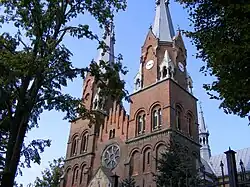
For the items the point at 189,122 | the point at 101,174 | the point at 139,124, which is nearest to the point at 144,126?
the point at 139,124

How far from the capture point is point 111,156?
2641 cm

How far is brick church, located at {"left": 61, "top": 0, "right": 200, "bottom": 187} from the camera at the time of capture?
78.6 feet

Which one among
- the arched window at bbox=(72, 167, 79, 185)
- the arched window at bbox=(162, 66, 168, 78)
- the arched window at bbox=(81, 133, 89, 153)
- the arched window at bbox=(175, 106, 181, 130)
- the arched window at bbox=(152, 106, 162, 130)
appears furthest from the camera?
the arched window at bbox=(81, 133, 89, 153)

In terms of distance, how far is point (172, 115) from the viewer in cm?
2427

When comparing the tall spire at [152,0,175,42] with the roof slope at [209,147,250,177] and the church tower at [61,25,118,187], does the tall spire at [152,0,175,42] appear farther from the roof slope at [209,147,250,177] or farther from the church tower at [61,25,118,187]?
the roof slope at [209,147,250,177]

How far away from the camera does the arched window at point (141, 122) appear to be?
84.4 feet

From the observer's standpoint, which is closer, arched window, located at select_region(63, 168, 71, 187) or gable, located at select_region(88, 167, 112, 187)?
gable, located at select_region(88, 167, 112, 187)

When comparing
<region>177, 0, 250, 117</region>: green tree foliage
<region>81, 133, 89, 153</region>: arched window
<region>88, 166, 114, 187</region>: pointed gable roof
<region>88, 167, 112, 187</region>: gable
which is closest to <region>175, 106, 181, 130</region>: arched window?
<region>88, 166, 114, 187</region>: pointed gable roof

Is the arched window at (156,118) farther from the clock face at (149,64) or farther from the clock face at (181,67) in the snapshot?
the clock face at (181,67)

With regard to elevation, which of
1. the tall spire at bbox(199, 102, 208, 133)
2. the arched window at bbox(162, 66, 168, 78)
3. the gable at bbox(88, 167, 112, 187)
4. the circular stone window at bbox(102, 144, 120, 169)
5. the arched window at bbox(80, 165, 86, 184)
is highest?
the tall spire at bbox(199, 102, 208, 133)

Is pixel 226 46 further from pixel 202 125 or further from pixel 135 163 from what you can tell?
pixel 202 125

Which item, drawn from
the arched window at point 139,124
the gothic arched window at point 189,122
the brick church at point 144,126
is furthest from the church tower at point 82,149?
the gothic arched window at point 189,122

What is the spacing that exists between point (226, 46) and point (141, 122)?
18.3 m

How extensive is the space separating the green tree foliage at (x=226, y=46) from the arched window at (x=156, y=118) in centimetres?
1499
